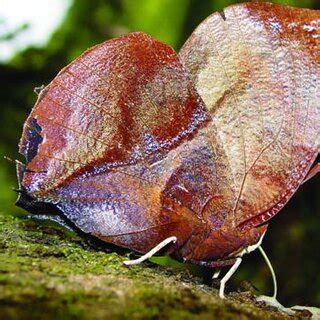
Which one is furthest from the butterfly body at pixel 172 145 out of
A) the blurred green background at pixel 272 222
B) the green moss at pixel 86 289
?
the blurred green background at pixel 272 222

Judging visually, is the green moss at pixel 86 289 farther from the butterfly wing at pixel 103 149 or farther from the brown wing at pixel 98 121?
the brown wing at pixel 98 121

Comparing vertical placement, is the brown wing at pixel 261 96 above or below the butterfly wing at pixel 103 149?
above

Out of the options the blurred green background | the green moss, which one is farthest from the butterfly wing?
the blurred green background

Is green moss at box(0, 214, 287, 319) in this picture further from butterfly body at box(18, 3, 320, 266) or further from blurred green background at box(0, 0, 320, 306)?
blurred green background at box(0, 0, 320, 306)

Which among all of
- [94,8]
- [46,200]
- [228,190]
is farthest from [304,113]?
[94,8]

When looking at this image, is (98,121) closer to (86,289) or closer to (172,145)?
(172,145)

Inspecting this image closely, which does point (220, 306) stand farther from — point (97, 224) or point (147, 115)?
point (147, 115)

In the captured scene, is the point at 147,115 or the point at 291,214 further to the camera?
the point at 291,214

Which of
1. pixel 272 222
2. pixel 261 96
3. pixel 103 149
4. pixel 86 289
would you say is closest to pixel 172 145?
pixel 103 149
